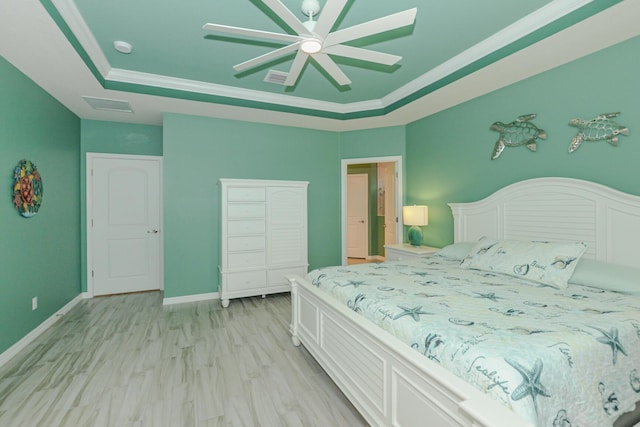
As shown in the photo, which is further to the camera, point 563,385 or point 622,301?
point 622,301

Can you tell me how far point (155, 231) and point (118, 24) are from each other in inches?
120

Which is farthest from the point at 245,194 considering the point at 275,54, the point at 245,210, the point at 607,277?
the point at 607,277

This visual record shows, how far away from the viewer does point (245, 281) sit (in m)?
4.00

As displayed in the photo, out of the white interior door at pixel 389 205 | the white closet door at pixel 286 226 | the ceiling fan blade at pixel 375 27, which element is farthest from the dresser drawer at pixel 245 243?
the white interior door at pixel 389 205

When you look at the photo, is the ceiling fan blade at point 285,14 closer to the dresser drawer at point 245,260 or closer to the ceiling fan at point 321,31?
the ceiling fan at point 321,31

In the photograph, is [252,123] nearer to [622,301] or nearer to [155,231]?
[155,231]

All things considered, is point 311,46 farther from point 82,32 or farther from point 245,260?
point 245,260

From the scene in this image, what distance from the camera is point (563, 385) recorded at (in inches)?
44.5

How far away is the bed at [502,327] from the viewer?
1.11 metres

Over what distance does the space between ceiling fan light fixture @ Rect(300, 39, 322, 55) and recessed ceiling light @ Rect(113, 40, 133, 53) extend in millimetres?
1764

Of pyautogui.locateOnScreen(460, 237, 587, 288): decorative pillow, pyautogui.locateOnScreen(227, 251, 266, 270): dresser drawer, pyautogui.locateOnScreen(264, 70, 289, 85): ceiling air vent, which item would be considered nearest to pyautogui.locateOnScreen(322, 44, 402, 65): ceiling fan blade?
pyautogui.locateOnScreen(264, 70, 289, 85): ceiling air vent

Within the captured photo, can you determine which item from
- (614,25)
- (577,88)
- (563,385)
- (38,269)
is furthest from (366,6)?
(38,269)

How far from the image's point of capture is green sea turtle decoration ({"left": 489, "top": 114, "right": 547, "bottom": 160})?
2.95 m

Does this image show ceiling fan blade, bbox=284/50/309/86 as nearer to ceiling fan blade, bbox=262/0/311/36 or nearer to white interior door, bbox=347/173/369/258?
ceiling fan blade, bbox=262/0/311/36
